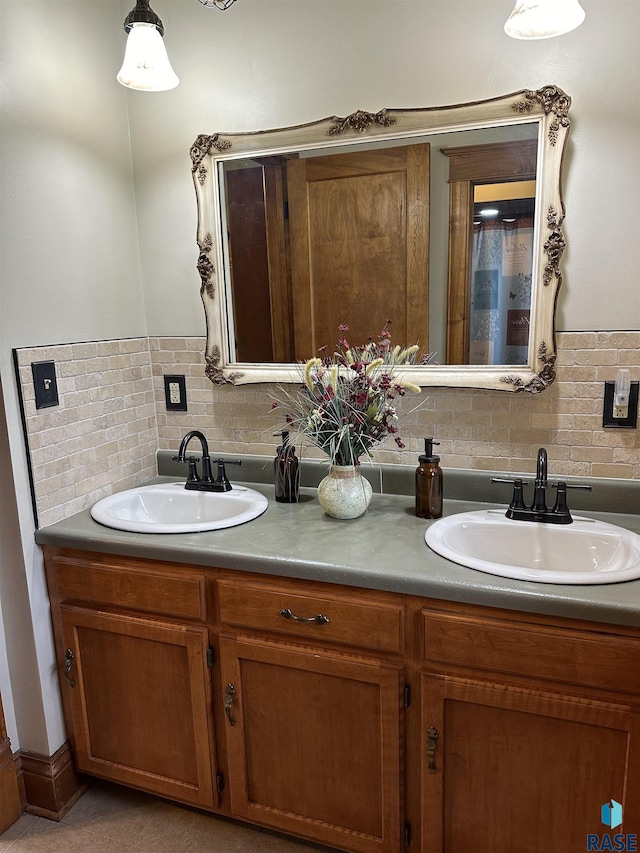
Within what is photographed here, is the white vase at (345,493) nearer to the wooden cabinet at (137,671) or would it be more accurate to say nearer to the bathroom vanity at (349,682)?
the bathroom vanity at (349,682)

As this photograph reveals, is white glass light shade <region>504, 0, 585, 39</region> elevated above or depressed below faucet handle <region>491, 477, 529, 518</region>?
above

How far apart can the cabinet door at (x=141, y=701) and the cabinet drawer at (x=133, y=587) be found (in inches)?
1.9

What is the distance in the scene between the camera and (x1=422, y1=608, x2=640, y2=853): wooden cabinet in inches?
48.9

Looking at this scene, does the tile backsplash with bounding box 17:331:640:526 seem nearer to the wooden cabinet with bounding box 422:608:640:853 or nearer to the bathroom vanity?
the bathroom vanity

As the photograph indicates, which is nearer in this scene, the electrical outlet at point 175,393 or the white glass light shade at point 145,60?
the white glass light shade at point 145,60

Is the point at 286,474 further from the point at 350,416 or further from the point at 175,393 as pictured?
the point at 175,393

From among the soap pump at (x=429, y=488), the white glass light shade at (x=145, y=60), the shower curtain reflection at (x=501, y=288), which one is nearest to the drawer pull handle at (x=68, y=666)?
the soap pump at (x=429, y=488)

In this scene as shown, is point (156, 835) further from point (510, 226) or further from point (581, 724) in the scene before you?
point (510, 226)

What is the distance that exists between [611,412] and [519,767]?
94 centimetres

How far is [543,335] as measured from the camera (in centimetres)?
167

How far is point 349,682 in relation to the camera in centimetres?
146

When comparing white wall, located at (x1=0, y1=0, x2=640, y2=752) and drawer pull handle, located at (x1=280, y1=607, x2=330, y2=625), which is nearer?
drawer pull handle, located at (x1=280, y1=607, x2=330, y2=625)

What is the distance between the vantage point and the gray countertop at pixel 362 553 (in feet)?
4.07

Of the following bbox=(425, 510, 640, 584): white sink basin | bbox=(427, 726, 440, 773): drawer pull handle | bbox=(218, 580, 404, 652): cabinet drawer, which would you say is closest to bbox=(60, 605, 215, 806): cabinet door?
bbox=(218, 580, 404, 652): cabinet drawer
